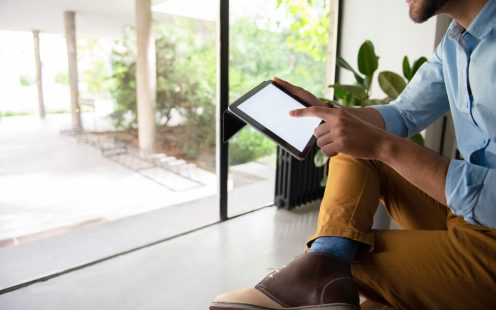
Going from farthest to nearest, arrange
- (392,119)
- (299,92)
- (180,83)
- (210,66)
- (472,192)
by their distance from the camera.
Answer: (180,83) < (210,66) < (392,119) < (299,92) < (472,192)

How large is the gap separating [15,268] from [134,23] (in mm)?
2309

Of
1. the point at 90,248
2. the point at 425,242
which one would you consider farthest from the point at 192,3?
the point at 425,242

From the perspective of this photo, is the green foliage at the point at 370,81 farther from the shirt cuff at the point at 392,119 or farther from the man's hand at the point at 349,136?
the man's hand at the point at 349,136

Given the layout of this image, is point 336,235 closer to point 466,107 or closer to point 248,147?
point 466,107

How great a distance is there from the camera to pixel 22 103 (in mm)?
2064

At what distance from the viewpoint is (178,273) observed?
1630 mm

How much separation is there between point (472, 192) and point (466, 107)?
31 cm

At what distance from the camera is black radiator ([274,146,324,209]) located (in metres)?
2.40

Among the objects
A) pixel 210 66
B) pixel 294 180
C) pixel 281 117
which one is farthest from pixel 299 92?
pixel 210 66

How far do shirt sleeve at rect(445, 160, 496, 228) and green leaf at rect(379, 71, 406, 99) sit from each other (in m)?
1.12

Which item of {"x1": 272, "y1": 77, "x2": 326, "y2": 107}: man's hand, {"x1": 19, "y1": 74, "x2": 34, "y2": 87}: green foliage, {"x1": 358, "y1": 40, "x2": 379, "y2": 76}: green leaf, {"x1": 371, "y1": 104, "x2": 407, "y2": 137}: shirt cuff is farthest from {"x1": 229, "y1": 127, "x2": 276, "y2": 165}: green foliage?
{"x1": 272, "y1": 77, "x2": 326, "y2": 107}: man's hand

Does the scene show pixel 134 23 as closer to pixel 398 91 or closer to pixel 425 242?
pixel 398 91

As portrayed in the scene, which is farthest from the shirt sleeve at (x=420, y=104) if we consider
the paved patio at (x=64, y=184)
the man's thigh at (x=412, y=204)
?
the paved patio at (x=64, y=184)

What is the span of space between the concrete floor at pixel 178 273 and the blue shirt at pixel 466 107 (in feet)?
3.08
